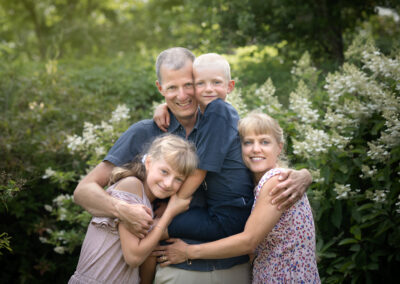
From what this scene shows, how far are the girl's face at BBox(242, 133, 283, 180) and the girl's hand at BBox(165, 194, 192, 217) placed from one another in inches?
17.9

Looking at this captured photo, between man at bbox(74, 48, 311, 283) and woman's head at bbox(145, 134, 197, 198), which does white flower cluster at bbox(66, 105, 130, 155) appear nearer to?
man at bbox(74, 48, 311, 283)

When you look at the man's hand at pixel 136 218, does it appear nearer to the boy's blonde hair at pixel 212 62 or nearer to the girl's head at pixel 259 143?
the girl's head at pixel 259 143

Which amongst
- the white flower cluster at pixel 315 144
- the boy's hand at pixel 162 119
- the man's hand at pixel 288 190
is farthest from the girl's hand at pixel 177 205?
the white flower cluster at pixel 315 144

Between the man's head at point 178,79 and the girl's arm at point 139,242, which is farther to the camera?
the man's head at point 178,79

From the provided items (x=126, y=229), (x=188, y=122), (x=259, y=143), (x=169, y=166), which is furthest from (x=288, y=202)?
(x=188, y=122)

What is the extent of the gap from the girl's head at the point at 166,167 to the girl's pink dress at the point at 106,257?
0.43 ft

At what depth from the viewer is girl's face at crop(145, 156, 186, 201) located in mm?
2326

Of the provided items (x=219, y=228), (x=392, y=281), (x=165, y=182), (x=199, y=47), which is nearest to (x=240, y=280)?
(x=219, y=228)

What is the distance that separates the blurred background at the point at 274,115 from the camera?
304 cm

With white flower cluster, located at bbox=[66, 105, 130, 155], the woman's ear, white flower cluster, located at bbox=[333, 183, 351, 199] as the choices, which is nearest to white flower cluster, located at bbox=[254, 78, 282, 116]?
white flower cluster, located at bbox=[333, 183, 351, 199]

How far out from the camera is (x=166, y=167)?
2.34m

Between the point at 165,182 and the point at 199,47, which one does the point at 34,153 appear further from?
the point at 199,47

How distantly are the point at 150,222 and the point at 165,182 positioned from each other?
0.26 meters

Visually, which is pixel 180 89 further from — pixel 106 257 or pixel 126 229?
pixel 106 257
